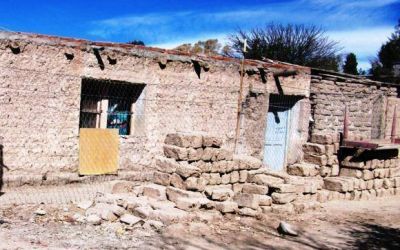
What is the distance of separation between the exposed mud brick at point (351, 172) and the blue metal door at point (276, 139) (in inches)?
71.8

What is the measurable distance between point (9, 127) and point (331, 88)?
8463 millimetres

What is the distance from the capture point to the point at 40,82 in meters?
9.16

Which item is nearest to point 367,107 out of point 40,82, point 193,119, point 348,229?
point 193,119

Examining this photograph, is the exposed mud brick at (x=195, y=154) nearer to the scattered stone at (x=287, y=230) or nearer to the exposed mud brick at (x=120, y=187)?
the exposed mud brick at (x=120, y=187)

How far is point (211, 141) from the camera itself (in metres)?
9.03

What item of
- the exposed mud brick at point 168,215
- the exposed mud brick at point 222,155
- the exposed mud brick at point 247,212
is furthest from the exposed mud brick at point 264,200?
the exposed mud brick at point 168,215

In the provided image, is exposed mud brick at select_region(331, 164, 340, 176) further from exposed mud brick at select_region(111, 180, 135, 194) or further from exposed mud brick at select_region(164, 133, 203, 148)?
exposed mud brick at select_region(111, 180, 135, 194)

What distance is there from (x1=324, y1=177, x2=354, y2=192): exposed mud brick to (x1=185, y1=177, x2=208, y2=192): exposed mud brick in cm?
379

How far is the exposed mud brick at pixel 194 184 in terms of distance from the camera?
856 centimetres

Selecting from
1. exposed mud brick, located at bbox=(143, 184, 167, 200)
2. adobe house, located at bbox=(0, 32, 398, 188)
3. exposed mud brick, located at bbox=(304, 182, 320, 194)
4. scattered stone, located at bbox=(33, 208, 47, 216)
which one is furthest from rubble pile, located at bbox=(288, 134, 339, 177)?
scattered stone, located at bbox=(33, 208, 47, 216)

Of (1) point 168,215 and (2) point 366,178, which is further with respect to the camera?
(2) point 366,178

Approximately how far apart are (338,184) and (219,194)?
3844 millimetres

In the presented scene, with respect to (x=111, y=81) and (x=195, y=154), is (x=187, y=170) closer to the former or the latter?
(x=195, y=154)

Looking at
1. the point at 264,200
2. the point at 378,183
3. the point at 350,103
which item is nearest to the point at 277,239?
the point at 264,200
